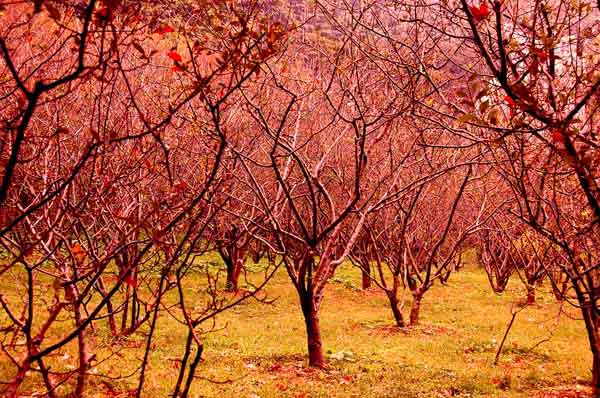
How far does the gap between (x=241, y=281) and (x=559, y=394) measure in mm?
14214

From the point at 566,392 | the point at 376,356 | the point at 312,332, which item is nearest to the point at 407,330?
the point at 376,356

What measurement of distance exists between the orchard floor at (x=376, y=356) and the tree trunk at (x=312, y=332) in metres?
0.18

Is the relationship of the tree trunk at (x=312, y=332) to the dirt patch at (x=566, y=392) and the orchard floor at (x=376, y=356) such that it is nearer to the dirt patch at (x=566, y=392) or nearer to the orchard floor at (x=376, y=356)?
the orchard floor at (x=376, y=356)

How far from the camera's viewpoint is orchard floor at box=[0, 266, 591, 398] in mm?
8164

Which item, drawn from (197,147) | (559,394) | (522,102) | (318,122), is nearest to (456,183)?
(318,122)

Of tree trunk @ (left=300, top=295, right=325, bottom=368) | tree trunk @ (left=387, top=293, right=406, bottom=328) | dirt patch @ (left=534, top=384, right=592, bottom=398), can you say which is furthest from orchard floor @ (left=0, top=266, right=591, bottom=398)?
tree trunk @ (left=387, top=293, right=406, bottom=328)

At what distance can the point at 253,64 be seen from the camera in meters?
2.72

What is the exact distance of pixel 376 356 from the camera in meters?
10.7

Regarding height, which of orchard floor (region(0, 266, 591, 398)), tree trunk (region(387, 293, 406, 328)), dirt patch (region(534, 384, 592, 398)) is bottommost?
dirt patch (region(534, 384, 592, 398))

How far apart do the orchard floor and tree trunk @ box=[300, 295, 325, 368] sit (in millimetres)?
182

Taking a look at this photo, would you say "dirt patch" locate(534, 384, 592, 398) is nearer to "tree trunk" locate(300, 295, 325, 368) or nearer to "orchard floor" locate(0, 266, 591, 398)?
"orchard floor" locate(0, 266, 591, 398)

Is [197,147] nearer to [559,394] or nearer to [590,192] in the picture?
[559,394]

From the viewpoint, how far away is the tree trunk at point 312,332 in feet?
29.0

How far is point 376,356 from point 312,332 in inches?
88.5
